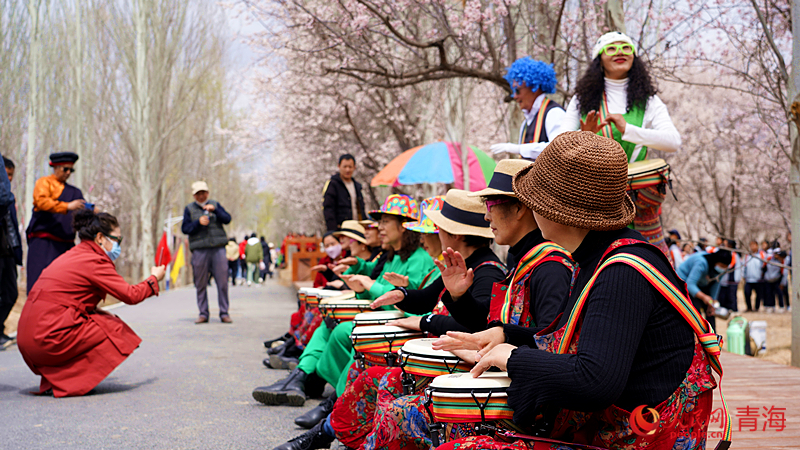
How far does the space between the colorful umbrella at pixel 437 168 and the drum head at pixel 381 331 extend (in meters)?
5.96

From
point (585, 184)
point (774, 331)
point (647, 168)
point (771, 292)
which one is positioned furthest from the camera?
point (771, 292)

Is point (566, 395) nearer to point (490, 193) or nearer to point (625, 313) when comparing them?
point (625, 313)

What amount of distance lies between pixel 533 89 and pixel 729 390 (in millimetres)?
2379

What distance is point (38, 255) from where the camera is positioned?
778 centimetres

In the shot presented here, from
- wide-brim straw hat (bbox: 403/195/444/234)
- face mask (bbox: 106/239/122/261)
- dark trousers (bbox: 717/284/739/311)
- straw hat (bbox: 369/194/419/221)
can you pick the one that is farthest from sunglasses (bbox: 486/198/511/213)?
dark trousers (bbox: 717/284/739/311)

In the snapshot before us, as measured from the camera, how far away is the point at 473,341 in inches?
93.7

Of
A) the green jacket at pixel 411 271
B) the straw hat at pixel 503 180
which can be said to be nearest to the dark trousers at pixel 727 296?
the green jacket at pixel 411 271

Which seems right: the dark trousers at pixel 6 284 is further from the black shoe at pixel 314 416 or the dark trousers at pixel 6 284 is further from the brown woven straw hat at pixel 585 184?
the brown woven straw hat at pixel 585 184

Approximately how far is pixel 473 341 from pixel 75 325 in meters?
4.03

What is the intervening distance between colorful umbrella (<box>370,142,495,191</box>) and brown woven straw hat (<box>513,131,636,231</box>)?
24.7ft

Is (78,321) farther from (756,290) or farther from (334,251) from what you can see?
(756,290)

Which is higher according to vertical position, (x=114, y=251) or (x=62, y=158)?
(x=62, y=158)

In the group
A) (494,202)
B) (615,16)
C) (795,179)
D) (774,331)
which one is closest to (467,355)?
(494,202)

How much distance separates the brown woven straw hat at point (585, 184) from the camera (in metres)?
1.82
